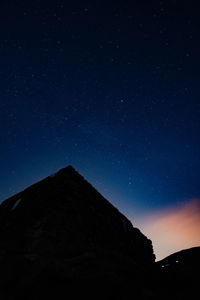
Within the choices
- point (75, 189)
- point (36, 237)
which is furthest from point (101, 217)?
point (36, 237)

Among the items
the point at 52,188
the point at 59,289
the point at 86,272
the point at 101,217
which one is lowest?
the point at 59,289

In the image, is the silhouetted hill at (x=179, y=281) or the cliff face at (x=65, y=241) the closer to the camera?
the silhouetted hill at (x=179, y=281)

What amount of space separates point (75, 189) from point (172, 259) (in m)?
5.52

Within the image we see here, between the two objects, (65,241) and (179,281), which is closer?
(179,281)

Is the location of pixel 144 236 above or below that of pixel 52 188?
below

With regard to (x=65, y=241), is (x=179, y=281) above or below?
below

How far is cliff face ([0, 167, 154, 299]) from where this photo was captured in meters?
4.03

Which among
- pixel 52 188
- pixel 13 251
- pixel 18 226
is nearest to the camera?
pixel 13 251

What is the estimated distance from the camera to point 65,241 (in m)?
8.09

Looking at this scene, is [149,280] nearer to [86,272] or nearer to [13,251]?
[86,272]

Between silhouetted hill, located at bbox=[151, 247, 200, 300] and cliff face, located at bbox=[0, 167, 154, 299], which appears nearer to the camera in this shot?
silhouetted hill, located at bbox=[151, 247, 200, 300]

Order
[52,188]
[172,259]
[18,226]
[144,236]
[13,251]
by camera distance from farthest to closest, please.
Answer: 1. [144,236]
2. [52,188]
3. [18,226]
4. [13,251]
5. [172,259]

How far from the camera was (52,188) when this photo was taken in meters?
9.34

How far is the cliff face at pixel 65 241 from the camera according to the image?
4.03m
